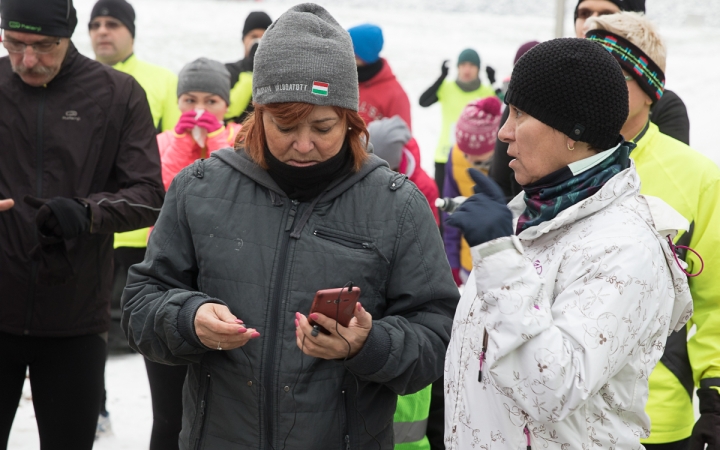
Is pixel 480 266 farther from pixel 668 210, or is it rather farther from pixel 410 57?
pixel 410 57

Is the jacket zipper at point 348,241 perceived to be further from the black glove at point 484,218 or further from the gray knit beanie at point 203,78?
the gray knit beanie at point 203,78

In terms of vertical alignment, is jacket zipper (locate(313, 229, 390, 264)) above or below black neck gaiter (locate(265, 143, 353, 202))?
below

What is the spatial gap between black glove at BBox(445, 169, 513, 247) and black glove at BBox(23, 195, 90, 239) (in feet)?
5.52

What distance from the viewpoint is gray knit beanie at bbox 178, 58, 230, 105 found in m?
5.14

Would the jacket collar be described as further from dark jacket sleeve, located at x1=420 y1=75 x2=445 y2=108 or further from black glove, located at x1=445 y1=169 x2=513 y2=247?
dark jacket sleeve, located at x1=420 y1=75 x2=445 y2=108

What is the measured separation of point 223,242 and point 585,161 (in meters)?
0.97

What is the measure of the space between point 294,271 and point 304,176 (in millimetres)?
263

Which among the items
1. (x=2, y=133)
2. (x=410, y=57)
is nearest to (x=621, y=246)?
(x=2, y=133)

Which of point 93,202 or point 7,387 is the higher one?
point 93,202

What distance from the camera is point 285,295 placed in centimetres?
221

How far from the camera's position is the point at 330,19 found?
93.8 inches

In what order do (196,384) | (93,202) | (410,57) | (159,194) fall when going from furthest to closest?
(410,57) → (159,194) → (93,202) → (196,384)

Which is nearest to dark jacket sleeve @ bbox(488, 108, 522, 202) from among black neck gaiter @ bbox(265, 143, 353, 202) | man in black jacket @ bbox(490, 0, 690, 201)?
man in black jacket @ bbox(490, 0, 690, 201)

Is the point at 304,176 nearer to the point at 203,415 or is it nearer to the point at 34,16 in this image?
the point at 203,415
